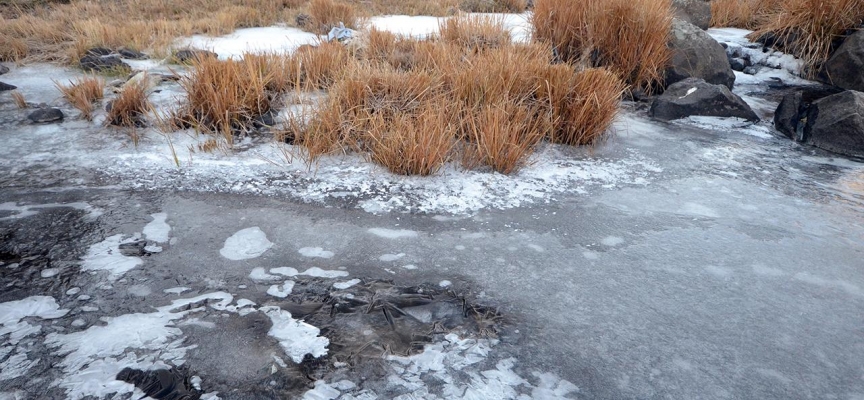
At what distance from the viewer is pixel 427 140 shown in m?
3.43

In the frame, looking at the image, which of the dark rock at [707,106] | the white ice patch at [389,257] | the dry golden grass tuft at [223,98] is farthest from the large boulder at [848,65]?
the dry golden grass tuft at [223,98]

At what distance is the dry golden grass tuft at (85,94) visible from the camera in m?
4.22

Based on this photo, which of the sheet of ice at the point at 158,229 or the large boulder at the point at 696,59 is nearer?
the sheet of ice at the point at 158,229

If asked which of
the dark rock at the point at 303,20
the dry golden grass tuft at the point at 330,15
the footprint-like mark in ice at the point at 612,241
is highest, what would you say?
the dry golden grass tuft at the point at 330,15

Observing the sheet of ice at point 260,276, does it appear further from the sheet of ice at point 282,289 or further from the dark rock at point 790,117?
the dark rock at point 790,117

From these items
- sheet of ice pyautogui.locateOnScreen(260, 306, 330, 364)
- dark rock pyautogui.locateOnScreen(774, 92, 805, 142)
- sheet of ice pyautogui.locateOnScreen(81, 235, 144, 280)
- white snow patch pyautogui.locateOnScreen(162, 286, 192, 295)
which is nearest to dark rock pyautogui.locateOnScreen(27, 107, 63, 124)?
sheet of ice pyautogui.locateOnScreen(81, 235, 144, 280)

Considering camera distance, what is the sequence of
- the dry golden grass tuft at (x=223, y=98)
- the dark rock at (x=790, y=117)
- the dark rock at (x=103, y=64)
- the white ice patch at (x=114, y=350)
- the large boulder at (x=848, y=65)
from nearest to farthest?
the white ice patch at (x=114, y=350), the dry golden grass tuft at (x=223, y=98), the dark rock at (x=790, y=117), the dark rock at (x=103, y=64), the large boulder at (x=848, y=65)

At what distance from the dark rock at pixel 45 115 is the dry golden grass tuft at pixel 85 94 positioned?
0.15m

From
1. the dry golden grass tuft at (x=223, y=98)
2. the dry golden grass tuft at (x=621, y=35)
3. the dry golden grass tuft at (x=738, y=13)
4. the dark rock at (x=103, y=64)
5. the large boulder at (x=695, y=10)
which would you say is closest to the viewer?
the dry golden grass tuft at (x=223, y=98)

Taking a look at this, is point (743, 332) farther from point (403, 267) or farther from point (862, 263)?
point (403, 267)

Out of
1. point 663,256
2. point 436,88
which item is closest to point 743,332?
point 663,256

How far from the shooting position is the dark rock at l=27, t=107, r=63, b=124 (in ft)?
13.5

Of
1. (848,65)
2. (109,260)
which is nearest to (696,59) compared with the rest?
(848,65)

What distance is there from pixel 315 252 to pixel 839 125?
3927mm
